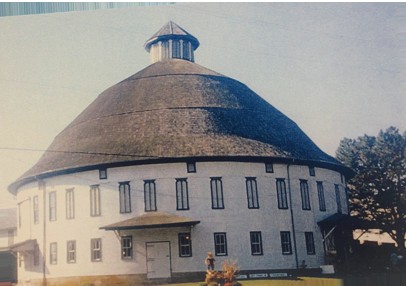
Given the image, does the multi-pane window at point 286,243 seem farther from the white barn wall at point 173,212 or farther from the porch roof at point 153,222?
the porch roof at point 153,222

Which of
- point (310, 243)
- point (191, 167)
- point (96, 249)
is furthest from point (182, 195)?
point (310, 243)

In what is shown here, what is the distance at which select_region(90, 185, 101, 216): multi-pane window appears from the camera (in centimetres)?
1802

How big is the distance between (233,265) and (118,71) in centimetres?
691

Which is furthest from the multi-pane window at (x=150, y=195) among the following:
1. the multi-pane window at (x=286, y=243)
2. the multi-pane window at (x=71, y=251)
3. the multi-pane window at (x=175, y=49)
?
the multi-pane window at (x=175, y=49)

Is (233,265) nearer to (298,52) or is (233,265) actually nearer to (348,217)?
(348,217)

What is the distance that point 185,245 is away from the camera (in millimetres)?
17859

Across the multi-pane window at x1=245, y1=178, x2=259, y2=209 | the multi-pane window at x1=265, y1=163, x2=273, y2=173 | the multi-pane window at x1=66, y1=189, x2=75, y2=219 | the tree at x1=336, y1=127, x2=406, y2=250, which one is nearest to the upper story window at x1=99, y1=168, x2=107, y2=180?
the multi-pane window at x1=66, y1=189, x2=75, y2=219

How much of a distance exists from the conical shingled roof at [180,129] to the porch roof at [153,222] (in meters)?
1.82

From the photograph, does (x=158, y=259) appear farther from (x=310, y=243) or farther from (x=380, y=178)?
(x=380, y=178)

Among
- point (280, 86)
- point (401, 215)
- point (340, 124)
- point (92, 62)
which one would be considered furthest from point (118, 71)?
point (401, 215)

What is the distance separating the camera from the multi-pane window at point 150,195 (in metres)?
18.2

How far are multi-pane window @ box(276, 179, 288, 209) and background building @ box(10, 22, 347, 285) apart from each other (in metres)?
0.04

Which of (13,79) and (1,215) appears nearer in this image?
(13,79)

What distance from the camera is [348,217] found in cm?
1977
